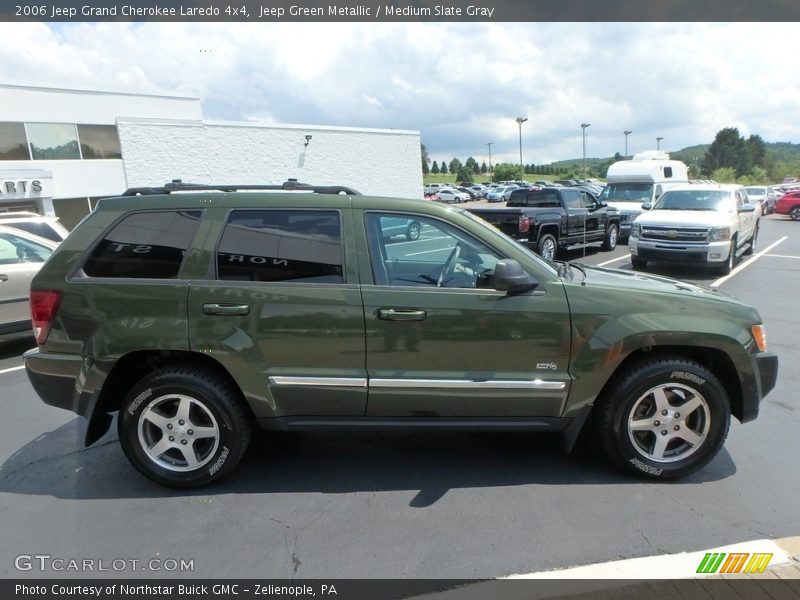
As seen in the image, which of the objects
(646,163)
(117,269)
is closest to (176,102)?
(646,163)

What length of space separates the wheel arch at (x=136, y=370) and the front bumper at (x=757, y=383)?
3.18 meters

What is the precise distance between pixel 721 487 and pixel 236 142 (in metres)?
25.7

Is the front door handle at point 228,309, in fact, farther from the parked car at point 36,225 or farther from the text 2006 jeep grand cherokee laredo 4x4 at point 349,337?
the parked car at point 36,225

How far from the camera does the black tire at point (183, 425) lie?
3129 mm

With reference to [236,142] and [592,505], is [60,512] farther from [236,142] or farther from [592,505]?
[236,142]

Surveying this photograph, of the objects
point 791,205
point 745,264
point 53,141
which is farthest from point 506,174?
point 745,264

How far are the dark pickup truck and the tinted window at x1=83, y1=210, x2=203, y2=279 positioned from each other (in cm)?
769

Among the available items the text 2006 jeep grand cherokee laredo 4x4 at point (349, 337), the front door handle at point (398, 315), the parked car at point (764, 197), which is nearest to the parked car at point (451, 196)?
the parked car at point (764, 197)

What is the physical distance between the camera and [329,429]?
3209 mm

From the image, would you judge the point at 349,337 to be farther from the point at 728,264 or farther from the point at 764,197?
the point at 764,197

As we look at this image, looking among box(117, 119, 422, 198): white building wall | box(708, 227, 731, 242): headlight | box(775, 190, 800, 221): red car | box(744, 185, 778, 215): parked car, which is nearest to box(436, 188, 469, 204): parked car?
box(117, 119, 422, 198): white building wall

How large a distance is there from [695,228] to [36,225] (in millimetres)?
11428

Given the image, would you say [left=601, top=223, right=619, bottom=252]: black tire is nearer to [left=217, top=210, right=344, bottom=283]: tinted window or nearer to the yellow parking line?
the yellow parking line

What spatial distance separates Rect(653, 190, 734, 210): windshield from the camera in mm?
11219
